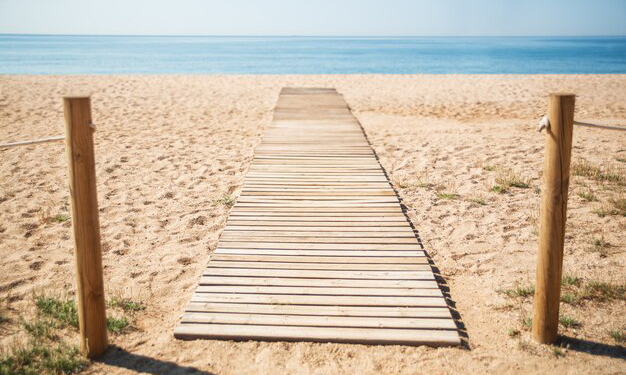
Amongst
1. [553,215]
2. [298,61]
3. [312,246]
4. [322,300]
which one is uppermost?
[298,61]

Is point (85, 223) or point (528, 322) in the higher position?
point (85, 223)

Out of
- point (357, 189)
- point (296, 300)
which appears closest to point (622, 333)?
point (296, 300)

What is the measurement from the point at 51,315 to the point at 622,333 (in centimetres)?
371

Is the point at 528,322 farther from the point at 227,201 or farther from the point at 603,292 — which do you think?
the point at 227,201

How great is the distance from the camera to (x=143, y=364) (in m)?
2.83

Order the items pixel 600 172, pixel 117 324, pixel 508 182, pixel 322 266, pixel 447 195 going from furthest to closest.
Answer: pixel 600 172 < pixel 508 182 < pixel 447 195 < pixel 322 266 < pixel 117 324

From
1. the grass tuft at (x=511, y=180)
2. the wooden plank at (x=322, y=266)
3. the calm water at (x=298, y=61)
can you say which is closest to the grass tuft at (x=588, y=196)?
the grass tuft at (x=511, y=180)

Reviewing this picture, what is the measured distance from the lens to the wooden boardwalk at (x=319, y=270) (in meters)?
3.13

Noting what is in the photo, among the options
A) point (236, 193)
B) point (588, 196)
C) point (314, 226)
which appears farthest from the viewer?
point (236, 193)

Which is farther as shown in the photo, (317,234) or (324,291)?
(317,234)

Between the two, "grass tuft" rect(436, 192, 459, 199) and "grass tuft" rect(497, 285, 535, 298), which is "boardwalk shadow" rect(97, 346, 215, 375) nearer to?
"grass tuft" rect(497, 285, 535, 298)

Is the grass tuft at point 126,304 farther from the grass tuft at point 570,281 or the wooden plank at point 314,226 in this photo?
the grass tuft at point 570,281

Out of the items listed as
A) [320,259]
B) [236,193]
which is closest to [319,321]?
[320,259]

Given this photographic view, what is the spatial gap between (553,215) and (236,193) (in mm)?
3913
